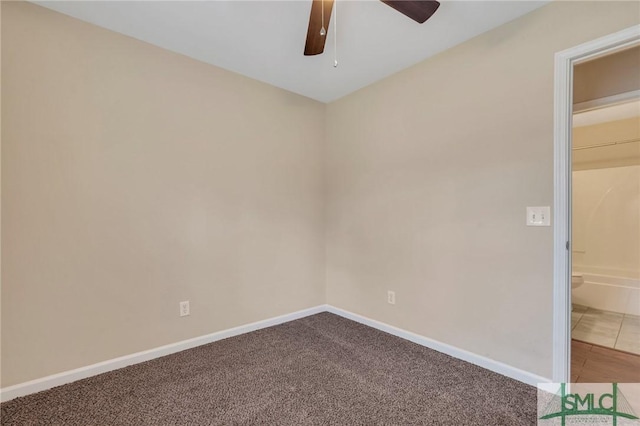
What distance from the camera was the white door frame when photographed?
5.52ft

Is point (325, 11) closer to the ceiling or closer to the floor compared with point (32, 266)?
→ closer to the ceiling

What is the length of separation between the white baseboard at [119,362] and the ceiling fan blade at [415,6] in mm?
2672

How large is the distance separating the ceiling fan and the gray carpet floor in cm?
212

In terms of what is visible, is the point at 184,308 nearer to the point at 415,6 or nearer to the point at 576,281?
the point at 415,6

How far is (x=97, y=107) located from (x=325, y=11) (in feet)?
5.45

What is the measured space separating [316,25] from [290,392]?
215 centimetres

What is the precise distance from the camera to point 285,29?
200cm

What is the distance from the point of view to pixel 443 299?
2275mm

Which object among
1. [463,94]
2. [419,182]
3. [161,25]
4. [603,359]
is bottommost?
[603,359]

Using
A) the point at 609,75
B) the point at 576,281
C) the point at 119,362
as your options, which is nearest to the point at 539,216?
the point at 609,75

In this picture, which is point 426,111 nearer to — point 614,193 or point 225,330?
point 225,330

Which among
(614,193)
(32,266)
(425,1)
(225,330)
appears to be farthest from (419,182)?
(614,193)

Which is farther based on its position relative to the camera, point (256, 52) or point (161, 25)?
point (256, 52)

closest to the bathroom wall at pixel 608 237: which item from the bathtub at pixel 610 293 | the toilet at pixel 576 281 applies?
the bathtub at pixel 610 293
